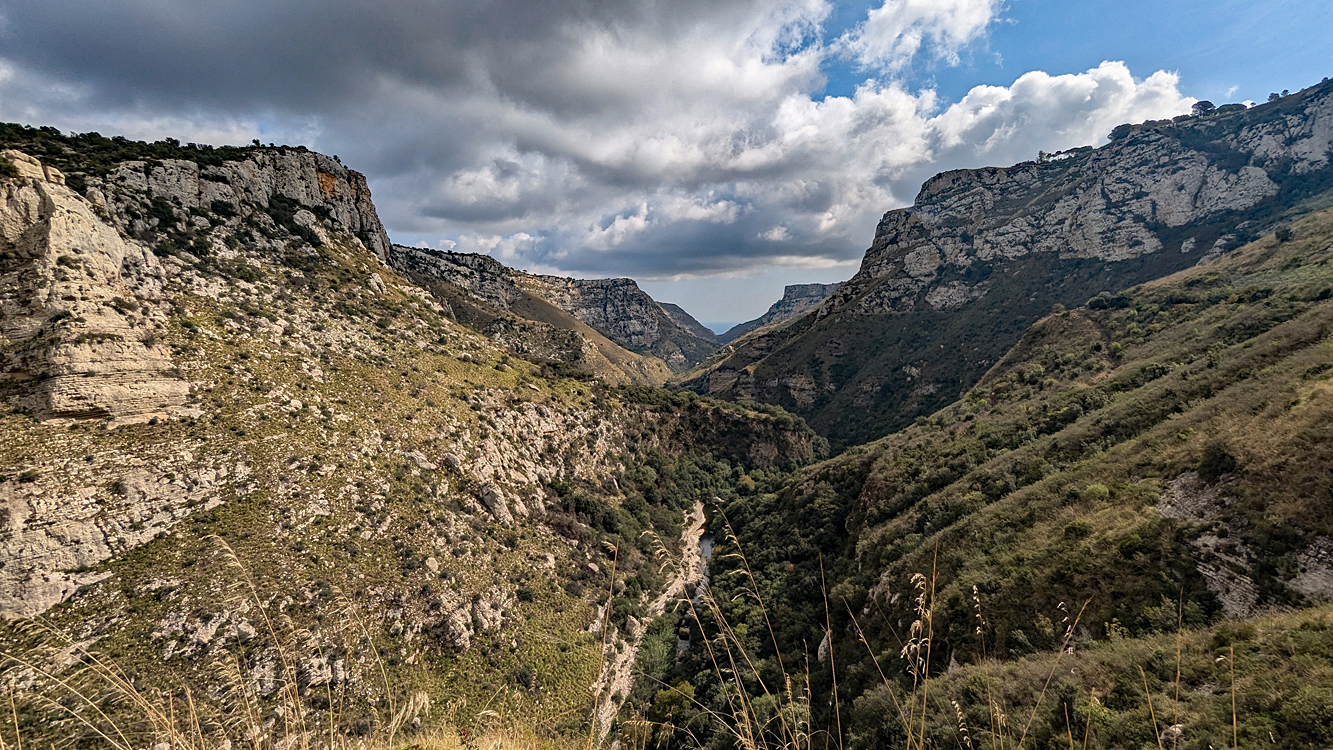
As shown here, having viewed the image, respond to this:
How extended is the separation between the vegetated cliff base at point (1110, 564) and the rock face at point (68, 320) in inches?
1320

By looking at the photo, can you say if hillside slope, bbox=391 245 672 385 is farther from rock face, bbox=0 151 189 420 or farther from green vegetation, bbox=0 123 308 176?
rock face, bbox=0 151 189 420

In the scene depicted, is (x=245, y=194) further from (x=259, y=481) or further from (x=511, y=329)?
(x=511, y=329)

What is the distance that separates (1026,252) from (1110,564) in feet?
478

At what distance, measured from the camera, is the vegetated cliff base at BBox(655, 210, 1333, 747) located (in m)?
11.1

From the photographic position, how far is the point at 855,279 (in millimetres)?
165750

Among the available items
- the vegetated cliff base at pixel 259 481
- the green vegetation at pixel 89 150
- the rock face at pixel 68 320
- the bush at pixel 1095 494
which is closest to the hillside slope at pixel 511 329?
the green vegetation at pixel 89 150

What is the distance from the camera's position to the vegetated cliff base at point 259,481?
20.0m

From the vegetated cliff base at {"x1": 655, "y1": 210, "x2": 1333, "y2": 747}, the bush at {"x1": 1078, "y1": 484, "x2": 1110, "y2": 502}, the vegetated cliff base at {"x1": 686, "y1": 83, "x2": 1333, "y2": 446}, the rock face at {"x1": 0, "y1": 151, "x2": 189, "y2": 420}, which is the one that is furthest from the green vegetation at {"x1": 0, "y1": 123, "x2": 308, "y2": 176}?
the vegetated cliff base at {"x1": 686, "y1": 83, "x2": 1333, "y2": 446}

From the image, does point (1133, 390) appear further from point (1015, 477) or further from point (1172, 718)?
point (1172, 718)

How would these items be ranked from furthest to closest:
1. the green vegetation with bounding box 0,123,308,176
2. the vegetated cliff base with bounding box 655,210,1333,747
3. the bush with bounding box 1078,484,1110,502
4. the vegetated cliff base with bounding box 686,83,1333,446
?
1. the vegetated cliff base with bounding box 686,83,1333,446
2. the green vegetation with bounding box 0,123,308,176
3. the bush with bounding box 1078,484,1110,502
4. the vegetated cliff base with bounding box 655,210,1333,747

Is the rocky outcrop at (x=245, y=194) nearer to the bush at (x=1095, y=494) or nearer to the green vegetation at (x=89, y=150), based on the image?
the green vegetation at (x=89, y=150)

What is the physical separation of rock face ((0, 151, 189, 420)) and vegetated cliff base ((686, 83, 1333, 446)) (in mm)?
104256

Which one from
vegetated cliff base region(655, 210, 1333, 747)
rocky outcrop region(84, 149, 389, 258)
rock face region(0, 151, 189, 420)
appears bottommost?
vegetated cliff base region(655, 210, 1333, 747)

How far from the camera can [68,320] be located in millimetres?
24094
